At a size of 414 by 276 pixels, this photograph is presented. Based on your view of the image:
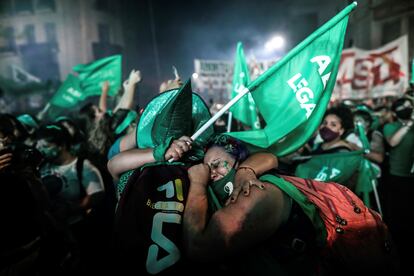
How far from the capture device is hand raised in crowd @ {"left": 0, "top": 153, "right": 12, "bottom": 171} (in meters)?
2.29

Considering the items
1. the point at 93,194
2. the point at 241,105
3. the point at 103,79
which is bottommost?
the point at 93,194

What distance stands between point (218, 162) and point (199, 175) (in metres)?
0.23

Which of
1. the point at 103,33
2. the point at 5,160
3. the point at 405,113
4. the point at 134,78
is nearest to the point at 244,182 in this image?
the point at 5,160

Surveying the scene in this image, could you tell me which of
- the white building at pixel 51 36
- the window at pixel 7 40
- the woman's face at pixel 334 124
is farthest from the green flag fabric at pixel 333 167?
the window at pixel 7 40

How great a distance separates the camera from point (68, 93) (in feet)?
24.0

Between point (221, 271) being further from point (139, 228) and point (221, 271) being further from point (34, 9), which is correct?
point (34, 9)

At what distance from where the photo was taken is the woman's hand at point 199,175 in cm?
174

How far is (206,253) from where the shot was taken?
59.4 inches

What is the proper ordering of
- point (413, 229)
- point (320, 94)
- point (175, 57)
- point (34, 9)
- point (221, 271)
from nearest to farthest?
1. point (221, 271)
2. point (320, 94)
3. point (413, 229)
4. point (34, 9)
5. point (175, 57)

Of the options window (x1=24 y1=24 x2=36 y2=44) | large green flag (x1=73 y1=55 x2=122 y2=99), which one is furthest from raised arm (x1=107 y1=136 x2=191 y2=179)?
window (x1=24 y1=24 x2=36 y2=44)

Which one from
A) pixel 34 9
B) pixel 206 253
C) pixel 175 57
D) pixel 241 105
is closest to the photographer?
pixel 206 253

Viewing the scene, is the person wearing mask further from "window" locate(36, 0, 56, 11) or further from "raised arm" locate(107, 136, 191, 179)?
"window" locate(36, 0, 56, 11)

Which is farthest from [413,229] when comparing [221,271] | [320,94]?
[221,271]

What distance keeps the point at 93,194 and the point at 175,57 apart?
125 feet
